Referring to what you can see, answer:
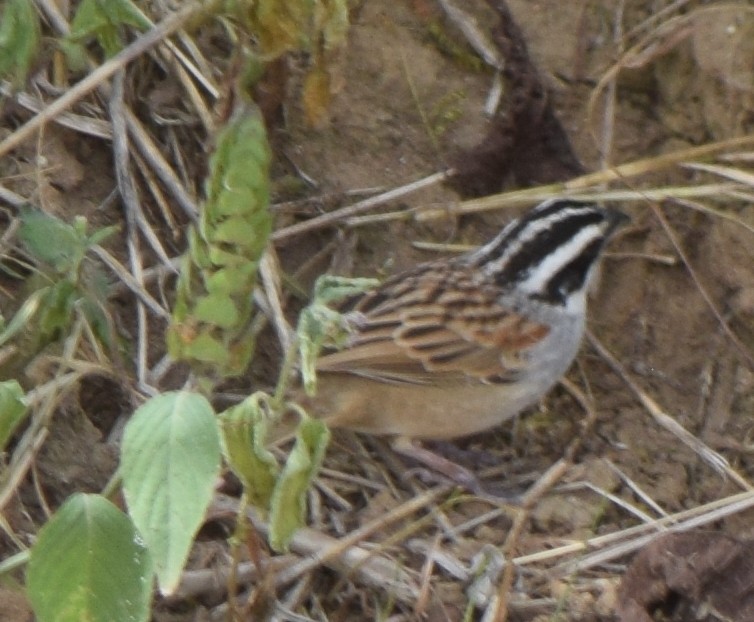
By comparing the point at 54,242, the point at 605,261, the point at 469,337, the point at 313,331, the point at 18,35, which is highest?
the point at 18,35

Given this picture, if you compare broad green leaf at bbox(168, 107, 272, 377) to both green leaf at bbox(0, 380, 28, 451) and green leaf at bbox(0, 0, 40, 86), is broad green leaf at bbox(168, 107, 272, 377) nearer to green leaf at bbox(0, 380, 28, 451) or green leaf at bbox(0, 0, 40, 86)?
green leaf at bbox(0, 380, 28, 451)

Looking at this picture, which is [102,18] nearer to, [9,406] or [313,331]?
[9,406]

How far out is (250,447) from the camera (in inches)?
125

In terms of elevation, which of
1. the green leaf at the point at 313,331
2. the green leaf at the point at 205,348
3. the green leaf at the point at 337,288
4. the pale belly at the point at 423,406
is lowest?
the pale belly at the point at 423,406

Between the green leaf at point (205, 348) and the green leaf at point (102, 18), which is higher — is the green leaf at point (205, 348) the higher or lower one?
the lower one

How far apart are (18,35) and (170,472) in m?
1.75

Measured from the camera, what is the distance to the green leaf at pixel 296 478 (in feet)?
10.2

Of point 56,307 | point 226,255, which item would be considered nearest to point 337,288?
point 226,255

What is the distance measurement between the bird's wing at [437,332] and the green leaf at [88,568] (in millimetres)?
1459

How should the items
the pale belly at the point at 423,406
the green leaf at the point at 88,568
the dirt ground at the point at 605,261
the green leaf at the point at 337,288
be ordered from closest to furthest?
the green leaf at the point at 88,568 → the green leaf at the point at 337,288 → the dirt ground at the point at 605,261 → the pale belly at the point at 423,406

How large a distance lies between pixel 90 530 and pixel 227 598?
0.85 metres

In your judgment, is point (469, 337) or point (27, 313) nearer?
Answer: point (27, 313)

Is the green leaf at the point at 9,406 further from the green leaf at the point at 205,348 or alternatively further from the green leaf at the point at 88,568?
the green leaf at the point at 205,348

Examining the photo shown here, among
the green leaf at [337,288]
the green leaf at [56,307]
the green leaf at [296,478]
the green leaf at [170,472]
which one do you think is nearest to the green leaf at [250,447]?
the green leaf at [296,478]
